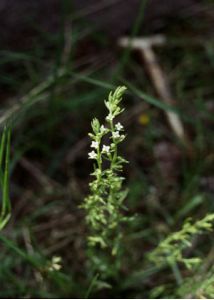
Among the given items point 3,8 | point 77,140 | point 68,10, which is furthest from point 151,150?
point 3,8

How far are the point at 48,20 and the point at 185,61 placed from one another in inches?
32.4

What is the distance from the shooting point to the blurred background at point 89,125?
2.15 meters

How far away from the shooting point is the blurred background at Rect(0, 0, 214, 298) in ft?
7.06

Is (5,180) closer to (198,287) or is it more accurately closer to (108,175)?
(108,175)

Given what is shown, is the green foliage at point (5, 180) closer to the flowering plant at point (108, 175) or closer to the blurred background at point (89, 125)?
the flowering plant at point (108, 175)

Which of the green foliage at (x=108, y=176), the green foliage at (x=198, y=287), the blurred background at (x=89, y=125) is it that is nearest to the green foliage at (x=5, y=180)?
the green foliage at (x=108, y=176)

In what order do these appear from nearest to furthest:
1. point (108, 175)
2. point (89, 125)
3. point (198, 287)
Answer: point (108, 175), point (198, 287), point (89, 125)

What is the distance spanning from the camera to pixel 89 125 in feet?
8.52

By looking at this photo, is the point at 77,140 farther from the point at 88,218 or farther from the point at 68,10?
the point at 88,218

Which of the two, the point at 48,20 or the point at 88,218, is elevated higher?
the point at 48,20

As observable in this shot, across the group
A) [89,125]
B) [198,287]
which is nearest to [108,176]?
[198,287]

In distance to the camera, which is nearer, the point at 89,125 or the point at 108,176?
the point at 108,176

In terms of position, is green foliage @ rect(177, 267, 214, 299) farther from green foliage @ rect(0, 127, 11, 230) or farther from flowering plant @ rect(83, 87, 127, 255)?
green foliage @ rect(0, 127, 11, 230)

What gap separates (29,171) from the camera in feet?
8.02
